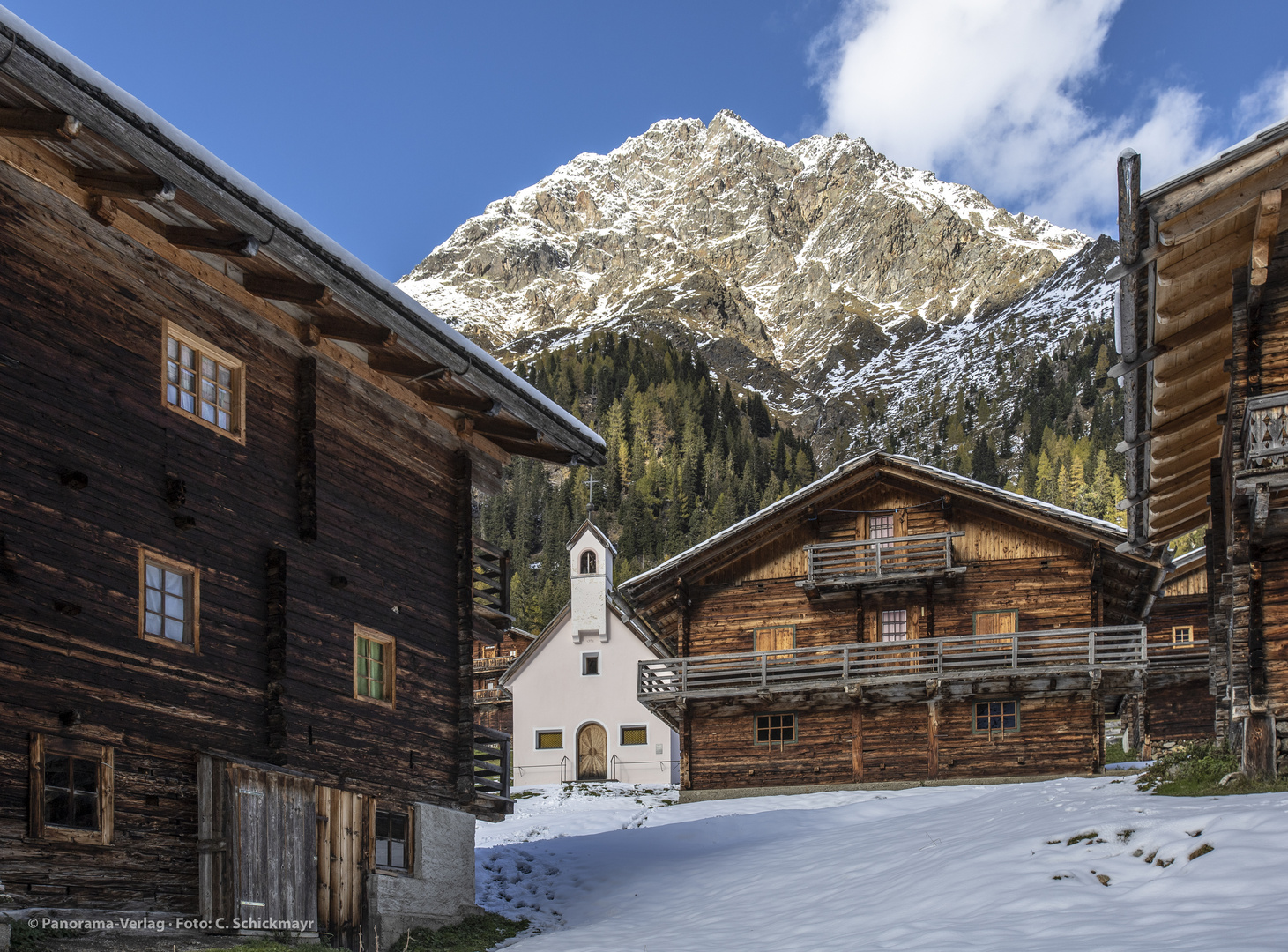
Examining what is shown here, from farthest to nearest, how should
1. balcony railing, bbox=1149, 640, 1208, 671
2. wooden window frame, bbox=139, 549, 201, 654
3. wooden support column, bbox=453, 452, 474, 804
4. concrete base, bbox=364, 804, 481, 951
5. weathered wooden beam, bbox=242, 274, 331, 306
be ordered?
1. balcony railing, bbox=1149, 640, 1208, 671
2. wooden support column, bbox=453, 452, 474, 804
3. concrete base, bbox=364, 804, 481, 951
4. weathered wooden beam, bbox=242, 274, 331, 306
5. wooden window frame, bbox=139, 549, 201, 654

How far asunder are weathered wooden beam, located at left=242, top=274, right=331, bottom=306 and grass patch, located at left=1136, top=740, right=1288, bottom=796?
1419 centimetres

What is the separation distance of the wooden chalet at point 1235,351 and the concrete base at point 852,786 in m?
12.1

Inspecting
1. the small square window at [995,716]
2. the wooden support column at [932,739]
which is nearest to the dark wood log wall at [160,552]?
the wooden support column at [932,739]

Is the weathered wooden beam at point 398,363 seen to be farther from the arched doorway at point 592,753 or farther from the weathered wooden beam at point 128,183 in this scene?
the arched doorway at point 592,753

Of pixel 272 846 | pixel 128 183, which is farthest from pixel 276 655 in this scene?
pixel 128 183

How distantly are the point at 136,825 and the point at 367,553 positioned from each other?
589 cm

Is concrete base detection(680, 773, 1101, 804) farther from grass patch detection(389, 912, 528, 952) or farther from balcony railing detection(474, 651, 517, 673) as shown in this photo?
balcony railing detection(474, 651, 517, 673)

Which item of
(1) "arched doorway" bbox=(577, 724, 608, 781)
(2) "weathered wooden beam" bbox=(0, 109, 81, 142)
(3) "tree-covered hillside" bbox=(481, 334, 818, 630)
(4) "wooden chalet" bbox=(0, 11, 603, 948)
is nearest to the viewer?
(2) "weathered wooden beam" bbox=(0, 109, 81, 142)

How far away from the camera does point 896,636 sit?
119 ft

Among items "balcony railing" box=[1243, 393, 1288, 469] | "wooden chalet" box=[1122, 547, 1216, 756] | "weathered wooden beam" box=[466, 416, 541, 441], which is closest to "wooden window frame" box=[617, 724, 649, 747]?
"wooden chalet" box=[1122, 547, 1216, 756]

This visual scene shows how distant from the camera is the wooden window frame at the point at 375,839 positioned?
Result: 18.3 metres

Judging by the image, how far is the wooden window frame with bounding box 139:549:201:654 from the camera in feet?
47.9

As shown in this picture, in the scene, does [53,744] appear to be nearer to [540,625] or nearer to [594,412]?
[540,625]

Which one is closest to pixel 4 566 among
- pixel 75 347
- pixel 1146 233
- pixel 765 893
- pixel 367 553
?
pixel 75 347
